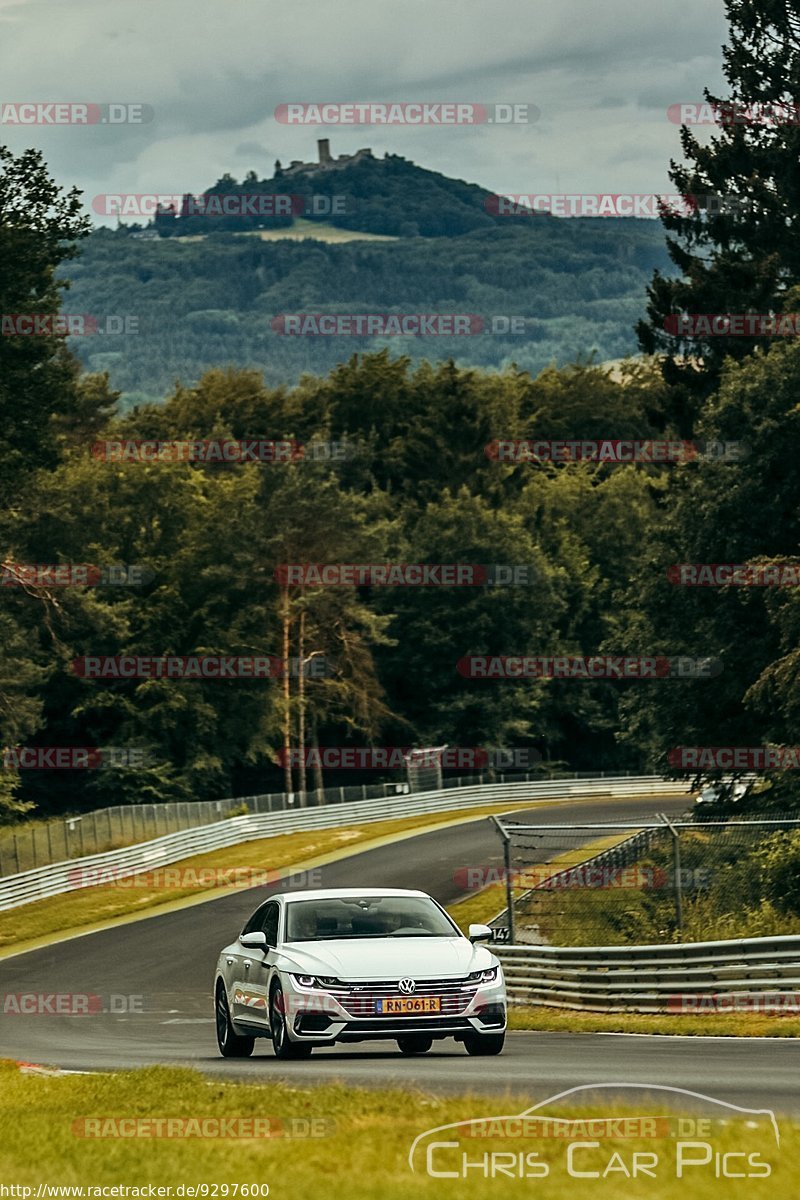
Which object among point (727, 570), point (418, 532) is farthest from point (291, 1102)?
point (418, 532)

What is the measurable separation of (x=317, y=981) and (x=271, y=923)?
1749 millimetres

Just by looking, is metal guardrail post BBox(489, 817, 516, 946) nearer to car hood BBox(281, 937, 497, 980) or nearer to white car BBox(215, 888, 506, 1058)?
white car BBox(215, 888, 506, 1058)

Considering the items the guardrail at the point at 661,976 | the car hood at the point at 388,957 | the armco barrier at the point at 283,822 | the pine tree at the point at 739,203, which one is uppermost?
the pine tree at the point at 739,203

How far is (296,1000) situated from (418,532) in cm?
8169

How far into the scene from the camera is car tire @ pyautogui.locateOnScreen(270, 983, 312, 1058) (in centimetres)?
1533

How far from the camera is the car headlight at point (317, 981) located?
49.2 feet

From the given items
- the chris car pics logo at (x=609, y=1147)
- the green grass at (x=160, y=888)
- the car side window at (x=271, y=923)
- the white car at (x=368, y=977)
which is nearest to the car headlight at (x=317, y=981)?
the white car at (x=368, y=977)

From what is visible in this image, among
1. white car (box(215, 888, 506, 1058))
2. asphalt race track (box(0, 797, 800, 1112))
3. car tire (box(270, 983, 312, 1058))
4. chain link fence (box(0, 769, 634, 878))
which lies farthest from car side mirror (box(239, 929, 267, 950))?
chain link fence (box(0, 769, 634, 878))

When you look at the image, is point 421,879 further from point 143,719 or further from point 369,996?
point 369,996

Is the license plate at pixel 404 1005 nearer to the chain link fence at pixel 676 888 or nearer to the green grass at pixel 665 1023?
the green grass at pixel 665 1023

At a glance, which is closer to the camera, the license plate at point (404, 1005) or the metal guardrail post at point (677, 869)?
the license plate at point (404, 1005)

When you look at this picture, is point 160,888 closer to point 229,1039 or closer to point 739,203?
point 739,203

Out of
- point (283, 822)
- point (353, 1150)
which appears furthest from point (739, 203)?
point (353, 1150)

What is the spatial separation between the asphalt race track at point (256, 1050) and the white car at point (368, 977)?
287 millimetres
